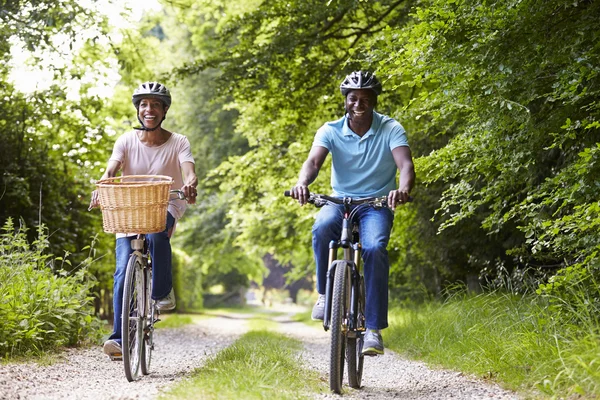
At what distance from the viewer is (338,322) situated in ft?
15.6

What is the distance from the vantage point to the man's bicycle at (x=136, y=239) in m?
4.94

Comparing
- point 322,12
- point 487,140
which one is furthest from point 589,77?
point 322,12

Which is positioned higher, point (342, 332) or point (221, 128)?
point (221, 128)

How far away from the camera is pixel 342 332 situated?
4906 millimetres

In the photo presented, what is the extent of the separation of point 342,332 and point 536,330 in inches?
55.7

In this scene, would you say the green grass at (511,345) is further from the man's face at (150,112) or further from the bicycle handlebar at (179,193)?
the man's face at (150,112)

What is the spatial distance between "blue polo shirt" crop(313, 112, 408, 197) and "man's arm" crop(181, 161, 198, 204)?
873mm

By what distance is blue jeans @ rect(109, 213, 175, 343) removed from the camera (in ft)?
17.8

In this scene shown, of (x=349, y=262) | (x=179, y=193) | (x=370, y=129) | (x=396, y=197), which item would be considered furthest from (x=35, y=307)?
(x=396, y=197)

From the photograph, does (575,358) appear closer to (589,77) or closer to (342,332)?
(342,332)

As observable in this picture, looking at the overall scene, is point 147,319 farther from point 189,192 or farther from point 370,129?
point 370,129

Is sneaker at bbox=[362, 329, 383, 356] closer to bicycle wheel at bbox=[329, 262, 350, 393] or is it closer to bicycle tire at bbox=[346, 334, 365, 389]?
bicycle tire at bbox=[346, 334, 365, 389]

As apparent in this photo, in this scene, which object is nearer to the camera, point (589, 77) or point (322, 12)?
point (589, 77)

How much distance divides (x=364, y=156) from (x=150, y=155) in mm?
1562
